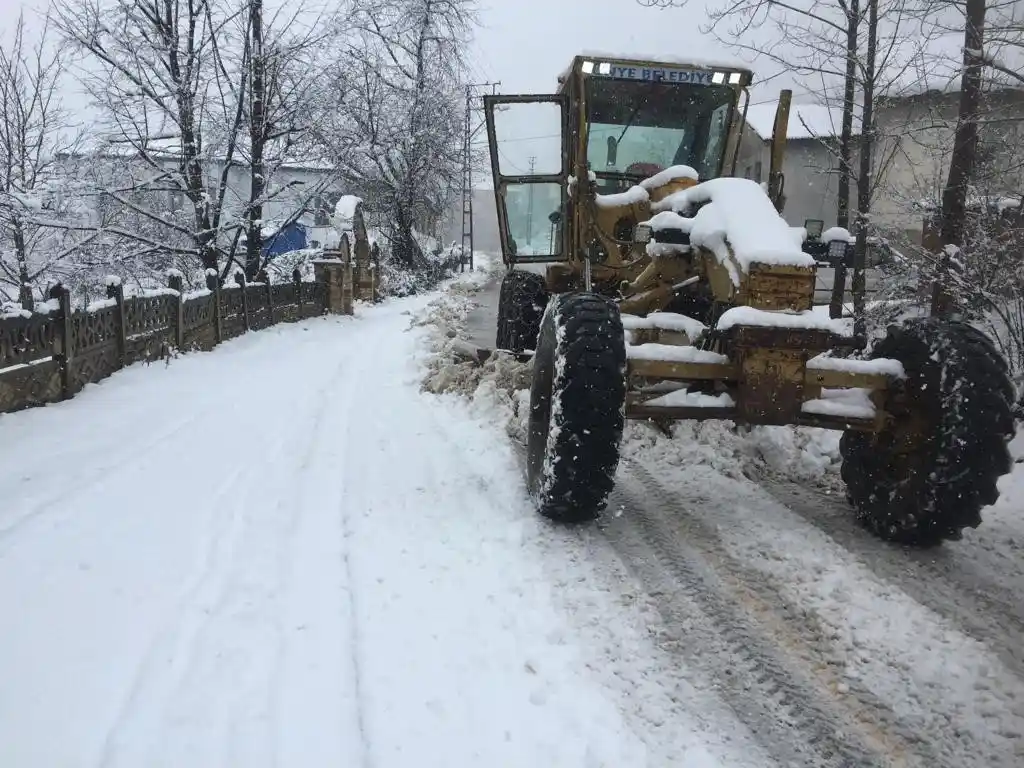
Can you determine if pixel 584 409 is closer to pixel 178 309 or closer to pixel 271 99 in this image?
pixel 178 309

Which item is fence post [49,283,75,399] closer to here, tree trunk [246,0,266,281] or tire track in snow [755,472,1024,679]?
tire track in snow [755,472,1024,679]

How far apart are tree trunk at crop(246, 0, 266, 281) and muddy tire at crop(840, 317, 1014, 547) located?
14.5 m

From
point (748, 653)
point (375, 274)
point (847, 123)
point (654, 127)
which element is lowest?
point (748, 653)

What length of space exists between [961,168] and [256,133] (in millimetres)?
13990

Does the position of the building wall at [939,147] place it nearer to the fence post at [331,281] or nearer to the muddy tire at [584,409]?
the muddy tire at [584,409]

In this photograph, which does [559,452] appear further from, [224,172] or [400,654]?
[224,172]

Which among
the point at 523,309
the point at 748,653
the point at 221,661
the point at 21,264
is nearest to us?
the point at 221,661

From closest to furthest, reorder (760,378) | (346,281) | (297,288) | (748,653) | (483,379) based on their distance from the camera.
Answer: (748,653)
(760,378)
(483,379)
(297,288)
(346,281)

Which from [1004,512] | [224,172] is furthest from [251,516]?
[224,172]

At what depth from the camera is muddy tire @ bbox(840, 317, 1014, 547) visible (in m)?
3.44

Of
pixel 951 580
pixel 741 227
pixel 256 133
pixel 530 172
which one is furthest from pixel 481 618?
pixel 256 133

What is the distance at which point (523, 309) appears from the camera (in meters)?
7.79

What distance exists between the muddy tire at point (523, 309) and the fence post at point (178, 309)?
17.6ft

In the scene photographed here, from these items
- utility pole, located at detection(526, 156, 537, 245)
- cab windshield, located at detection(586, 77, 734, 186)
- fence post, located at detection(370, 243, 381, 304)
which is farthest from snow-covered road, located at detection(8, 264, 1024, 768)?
fence post, located at detection(370, 243, 381, 304)
